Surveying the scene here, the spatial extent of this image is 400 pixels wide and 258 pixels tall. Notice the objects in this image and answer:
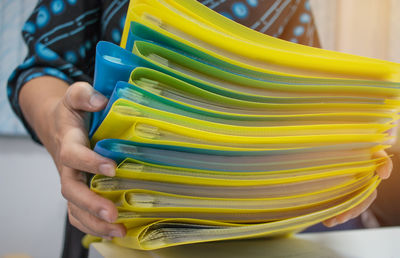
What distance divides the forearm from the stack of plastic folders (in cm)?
19

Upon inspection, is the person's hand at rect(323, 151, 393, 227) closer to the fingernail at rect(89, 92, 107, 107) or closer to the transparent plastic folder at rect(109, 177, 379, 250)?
the transparent plastic folder at rect(109, 177, 379, 250)

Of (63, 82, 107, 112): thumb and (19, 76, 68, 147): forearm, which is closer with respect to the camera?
(63, 82, 107, 112): thumb

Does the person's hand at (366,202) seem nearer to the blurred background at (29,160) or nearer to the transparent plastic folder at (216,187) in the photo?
the transparent plastic folder at (216,187)

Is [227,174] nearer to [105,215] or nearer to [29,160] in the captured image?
[105,215]

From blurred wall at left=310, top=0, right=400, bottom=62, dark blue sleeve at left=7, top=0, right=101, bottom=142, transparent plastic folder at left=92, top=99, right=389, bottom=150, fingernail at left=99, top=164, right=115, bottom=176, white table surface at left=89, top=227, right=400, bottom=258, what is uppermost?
blurred wall at left=310, top=0, right=400, bottom=62

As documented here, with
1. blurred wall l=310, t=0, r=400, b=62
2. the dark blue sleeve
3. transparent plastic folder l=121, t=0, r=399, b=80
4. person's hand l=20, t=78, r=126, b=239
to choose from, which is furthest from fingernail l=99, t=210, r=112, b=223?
blurred wall l=310, t=0, r=400, b=62

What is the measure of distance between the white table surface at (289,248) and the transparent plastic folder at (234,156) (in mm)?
80

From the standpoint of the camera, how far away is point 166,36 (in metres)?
0.22

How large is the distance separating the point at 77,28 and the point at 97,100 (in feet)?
1.12

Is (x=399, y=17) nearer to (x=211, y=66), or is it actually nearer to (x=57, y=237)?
(x=211, y=66)

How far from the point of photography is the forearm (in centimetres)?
41

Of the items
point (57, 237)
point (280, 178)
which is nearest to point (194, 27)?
point (280, 178)

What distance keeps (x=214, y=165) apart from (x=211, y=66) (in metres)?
0.07

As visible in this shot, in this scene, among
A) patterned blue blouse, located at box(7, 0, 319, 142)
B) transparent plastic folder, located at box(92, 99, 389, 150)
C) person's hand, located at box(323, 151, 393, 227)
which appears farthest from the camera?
patterned blue blouse, located at box(7, 0, 319, 142)
